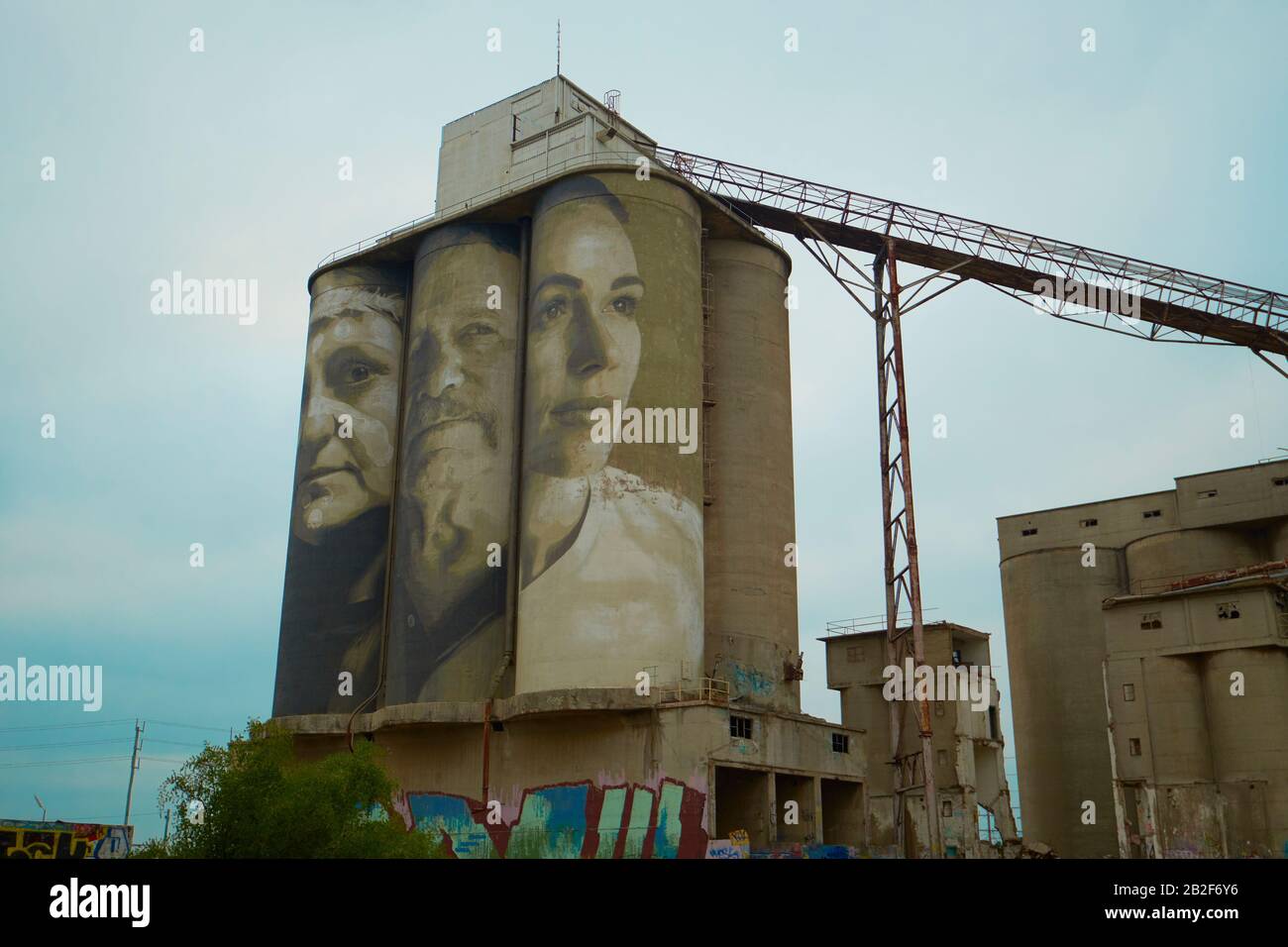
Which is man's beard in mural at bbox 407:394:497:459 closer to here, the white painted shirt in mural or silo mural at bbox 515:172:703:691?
silo mural at bbox 515:172:703:691

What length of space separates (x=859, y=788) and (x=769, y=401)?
17.2 meters

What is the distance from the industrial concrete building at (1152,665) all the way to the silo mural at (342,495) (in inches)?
1376

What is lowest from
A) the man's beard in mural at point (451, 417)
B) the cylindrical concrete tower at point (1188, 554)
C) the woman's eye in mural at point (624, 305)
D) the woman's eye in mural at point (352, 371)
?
the cylindrical concrete tower at point (1188, 554)

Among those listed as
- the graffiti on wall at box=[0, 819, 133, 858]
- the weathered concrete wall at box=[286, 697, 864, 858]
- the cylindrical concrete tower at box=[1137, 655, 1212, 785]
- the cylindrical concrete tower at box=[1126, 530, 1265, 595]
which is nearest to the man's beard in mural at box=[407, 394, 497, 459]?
the weathered concrete wall at box=[286, 697, 864, 858]

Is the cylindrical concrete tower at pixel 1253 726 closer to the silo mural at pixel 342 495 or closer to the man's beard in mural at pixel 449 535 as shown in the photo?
the man's beard in mural at pixel 449 535

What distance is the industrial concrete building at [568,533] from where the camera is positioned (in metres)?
40.7

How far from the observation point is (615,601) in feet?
136

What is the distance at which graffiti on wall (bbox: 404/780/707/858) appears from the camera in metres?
37.7

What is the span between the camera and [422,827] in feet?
144

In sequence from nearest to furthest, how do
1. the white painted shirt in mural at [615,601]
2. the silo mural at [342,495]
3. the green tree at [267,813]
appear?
the green tree at [267,813], the white painted shirt in mural at [615,601], the silo mural at [342,495]

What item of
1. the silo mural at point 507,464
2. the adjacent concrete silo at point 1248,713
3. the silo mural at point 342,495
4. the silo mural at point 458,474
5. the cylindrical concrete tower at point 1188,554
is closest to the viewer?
the silo mural at point 507,464

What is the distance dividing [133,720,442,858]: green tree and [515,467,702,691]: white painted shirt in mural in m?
12.9

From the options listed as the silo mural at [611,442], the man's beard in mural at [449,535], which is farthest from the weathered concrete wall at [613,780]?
the man's beard in mural at [449,535]
